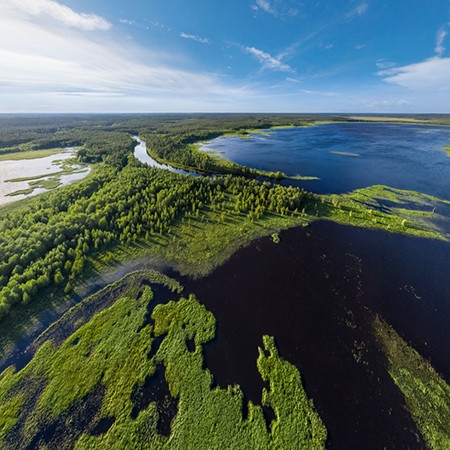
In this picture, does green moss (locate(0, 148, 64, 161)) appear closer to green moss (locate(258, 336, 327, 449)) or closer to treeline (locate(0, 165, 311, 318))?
treeline (locate(0, 165, 311, 318))

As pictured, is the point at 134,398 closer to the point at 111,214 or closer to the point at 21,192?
the point at 111,214

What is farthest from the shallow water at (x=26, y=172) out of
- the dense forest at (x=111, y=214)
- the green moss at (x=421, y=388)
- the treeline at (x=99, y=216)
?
the green moss at (x=421, y=388)

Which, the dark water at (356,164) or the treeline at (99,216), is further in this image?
the dark water at (356,164)

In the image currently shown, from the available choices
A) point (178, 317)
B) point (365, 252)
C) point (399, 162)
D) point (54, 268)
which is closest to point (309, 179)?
point (365, 252)

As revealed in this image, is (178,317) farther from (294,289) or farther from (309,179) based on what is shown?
(309,179)

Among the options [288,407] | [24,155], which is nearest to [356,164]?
[288,407]

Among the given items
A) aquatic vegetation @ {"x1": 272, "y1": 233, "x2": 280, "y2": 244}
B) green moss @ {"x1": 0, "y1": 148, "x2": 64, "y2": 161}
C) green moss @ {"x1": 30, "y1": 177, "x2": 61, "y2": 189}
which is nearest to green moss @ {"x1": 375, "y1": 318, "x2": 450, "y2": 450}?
aquatic vegetation @ {"x1": 272, "y1": 233, "x2": 280, "y2": 244}

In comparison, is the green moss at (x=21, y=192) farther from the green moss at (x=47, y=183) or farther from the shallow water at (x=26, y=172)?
the green moss at (x=47, y=183)
